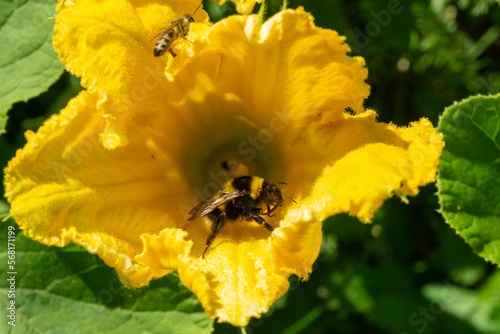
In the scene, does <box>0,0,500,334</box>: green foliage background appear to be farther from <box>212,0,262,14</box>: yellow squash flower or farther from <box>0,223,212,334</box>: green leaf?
<box>212,0,262,14</box>: yellow squash flower

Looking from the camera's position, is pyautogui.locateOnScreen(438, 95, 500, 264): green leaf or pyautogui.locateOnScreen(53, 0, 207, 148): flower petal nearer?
pyautogui.locateOnScreen(53, 0, 207, 148): flower petal

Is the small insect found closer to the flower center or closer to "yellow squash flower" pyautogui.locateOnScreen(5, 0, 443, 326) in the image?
"yellow squash flower" pyautogui.locateOnScreen(5, 0, 443, 326)

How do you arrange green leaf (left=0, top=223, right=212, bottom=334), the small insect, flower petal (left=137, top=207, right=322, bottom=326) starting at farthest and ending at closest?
green leaf (left=0, top=223, right=212, bottom=334) → the small insect → flower petal (left=137, top=207, right=322, bottom=326)

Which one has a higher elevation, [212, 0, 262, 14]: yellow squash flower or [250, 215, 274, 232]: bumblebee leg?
[212, 0, 262, 14]: yellow squash flower

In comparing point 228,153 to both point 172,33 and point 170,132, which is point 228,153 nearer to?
point 170,132

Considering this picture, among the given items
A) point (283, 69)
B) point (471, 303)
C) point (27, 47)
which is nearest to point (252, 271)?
point (283, 69)

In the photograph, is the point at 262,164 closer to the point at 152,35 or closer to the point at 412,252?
the point at 152,35

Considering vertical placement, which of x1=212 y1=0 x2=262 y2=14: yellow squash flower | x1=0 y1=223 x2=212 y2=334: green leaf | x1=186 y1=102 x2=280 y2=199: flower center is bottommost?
x1=0 y1=223 x2=212 y2=334: green leaf

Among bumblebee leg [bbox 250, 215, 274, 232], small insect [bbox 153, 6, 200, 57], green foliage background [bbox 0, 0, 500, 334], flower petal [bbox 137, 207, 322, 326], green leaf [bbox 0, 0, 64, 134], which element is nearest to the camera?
flower petal [bbox 137, 207, 322, 326]

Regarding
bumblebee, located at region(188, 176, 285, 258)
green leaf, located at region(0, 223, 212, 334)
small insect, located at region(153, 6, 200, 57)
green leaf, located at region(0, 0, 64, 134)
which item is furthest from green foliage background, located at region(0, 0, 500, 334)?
bumblebee, located at region(188, 176, 285, 258)
